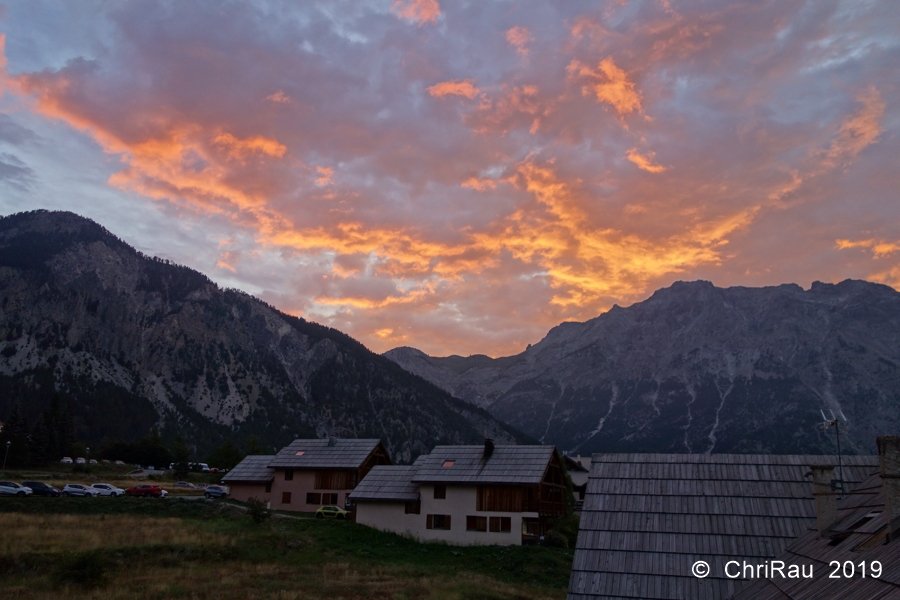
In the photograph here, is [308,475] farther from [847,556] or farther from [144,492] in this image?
[847,556]

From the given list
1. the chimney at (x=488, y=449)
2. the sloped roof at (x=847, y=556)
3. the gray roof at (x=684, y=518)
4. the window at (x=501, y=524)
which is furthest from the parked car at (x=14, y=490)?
the sloped roof at (x=847, y=556)

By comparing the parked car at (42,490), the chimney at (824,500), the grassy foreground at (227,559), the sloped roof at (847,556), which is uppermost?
the chimney at (824,500)

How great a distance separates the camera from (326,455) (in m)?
68.2

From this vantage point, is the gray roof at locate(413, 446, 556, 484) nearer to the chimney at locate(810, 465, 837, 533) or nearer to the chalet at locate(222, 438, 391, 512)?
the chalet at locate(222, 438, 391, 512)

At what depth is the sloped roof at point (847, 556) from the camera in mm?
10673

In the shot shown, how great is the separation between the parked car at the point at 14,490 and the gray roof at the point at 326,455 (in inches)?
885

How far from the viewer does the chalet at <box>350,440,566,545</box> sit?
5147cm

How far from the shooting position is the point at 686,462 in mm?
23422

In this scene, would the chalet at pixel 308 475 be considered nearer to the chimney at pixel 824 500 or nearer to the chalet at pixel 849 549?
the chalet at pixel 849 549

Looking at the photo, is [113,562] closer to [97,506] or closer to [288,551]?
[288,551]

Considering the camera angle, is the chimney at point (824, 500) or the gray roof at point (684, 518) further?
the gray roof at point (684, 518)

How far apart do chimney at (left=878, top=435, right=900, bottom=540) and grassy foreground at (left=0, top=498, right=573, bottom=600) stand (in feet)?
78.3

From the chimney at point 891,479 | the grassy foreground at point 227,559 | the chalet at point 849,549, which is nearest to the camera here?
the chalet at point 849,549

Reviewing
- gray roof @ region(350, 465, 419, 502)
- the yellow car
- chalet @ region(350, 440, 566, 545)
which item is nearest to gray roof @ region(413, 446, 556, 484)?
chalet @ region(350, 440, 566, 545)
